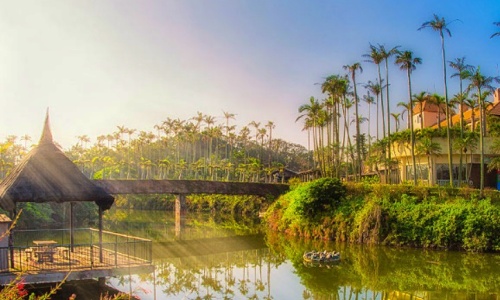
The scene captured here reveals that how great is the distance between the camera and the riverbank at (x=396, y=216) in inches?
1262

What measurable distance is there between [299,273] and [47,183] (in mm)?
12562

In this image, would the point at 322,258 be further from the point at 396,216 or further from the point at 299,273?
the point at 396,216

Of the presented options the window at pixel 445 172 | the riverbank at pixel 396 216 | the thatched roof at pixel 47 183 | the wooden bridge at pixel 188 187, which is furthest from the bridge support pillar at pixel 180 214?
the thatched roof at pixel 47 183

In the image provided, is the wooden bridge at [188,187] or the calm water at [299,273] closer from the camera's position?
the calm water at [299,273]

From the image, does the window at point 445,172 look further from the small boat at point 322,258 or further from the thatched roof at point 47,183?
the thatched roof at point 47,183

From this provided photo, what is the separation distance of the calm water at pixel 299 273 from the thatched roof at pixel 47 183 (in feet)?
13.4

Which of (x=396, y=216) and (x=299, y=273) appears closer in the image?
(x=299, y=273)

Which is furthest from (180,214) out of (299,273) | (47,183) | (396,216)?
(47,183)

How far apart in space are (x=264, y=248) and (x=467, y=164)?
852 inches

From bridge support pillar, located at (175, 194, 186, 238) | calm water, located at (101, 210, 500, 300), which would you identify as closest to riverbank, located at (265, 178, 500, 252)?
calm water, located at (101, 210, 500, 300)

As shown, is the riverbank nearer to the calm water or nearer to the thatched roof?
the calm water

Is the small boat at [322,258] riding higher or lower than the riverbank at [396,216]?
lower

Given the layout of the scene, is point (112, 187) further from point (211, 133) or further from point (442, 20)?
point (211, 133)

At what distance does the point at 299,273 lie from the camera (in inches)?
1011
